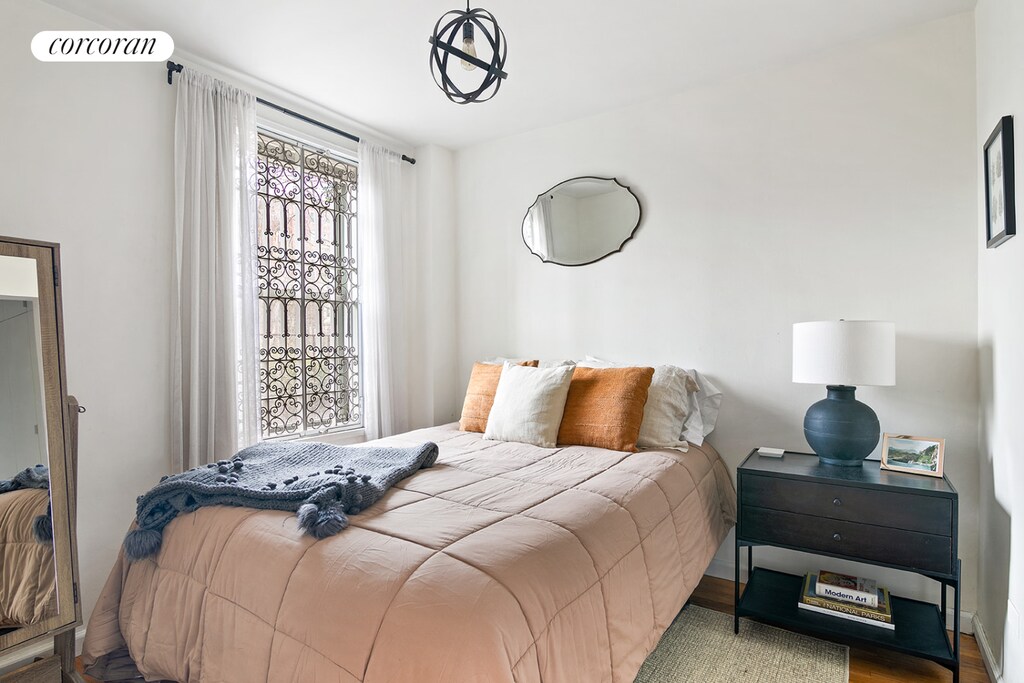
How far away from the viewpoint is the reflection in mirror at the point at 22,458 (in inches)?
68.8

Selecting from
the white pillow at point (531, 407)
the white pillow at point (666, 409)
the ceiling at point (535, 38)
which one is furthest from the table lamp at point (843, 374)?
the ceiling at point (535, 38)

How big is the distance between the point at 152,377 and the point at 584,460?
1.98 m

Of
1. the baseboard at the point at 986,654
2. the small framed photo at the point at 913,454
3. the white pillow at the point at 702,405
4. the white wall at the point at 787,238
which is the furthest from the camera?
the white pillow at the point at 702,405

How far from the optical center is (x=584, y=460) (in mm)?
2371

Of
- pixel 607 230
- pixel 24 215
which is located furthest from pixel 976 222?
pixel 24 215

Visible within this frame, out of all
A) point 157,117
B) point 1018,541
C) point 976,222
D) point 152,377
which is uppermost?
point 157,117

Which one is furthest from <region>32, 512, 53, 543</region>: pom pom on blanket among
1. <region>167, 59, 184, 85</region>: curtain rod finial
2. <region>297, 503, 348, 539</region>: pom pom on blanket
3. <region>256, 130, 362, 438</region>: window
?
<region>167, 59, 184, 85</region>: curtain rod finial

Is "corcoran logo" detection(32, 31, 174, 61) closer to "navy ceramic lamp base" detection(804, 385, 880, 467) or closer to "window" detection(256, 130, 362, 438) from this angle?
"window" detection(256, 130, 362, 438)

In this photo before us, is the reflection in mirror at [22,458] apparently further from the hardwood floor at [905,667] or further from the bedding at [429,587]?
the hardwood floor at [905,667]

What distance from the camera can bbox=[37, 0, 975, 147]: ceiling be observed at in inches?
89.6

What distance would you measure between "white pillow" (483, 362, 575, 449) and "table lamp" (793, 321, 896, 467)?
3.49 feet

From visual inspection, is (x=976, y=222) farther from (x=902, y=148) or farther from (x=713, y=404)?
(x=713, y=404)

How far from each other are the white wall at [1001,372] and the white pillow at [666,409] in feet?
3.79

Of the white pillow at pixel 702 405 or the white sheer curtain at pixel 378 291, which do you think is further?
the white sheer curtain at pixel 378 291
